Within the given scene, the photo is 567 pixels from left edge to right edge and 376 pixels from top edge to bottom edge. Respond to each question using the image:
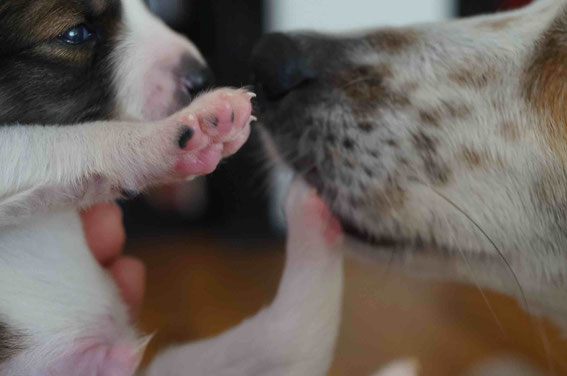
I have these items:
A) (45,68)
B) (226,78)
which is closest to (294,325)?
(45,68)

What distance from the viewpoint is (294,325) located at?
4.78 ft

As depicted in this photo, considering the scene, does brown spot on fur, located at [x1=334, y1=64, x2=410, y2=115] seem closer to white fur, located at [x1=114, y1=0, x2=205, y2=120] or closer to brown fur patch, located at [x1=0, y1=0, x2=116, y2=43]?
white fur, located at [x1=114, y1=0, x2=205, y2=120]

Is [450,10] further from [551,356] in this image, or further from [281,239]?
[551,356]

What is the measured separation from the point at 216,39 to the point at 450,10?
1.06 metres

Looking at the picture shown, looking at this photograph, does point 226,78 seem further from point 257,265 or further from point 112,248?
point 112,248

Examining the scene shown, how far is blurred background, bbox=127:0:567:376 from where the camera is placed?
83.8 inches

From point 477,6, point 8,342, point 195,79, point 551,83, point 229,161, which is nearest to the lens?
point 8,342

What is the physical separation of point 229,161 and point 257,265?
23.6 inches

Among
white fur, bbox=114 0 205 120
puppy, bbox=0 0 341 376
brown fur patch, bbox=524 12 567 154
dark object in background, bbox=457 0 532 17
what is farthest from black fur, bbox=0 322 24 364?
dark object in background, bbox=457 0 532 17

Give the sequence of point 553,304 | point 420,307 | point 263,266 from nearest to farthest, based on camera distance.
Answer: point 553,304 < point 420,307 < point 263,266

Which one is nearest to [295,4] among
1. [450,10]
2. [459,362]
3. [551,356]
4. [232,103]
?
[450,10]

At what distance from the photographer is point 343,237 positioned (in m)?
1.44

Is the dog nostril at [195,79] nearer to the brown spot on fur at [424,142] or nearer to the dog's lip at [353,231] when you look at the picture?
the dog's lip at [353,231]

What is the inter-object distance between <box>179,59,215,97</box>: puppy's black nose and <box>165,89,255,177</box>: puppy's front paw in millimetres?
328
